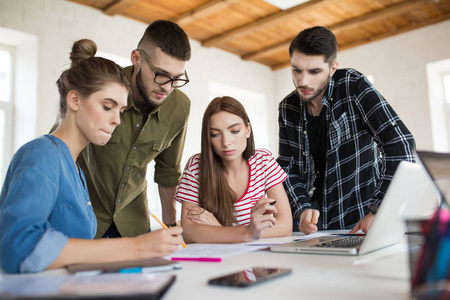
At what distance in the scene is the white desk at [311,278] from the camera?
624 millimetres

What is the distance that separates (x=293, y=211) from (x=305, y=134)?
1.36ft

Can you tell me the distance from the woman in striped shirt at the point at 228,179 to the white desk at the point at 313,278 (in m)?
0.69

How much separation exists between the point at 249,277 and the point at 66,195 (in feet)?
1.98

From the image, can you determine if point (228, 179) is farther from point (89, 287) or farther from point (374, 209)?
point (89, 287)

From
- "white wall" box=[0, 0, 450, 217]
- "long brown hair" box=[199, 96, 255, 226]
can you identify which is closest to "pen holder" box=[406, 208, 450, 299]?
"long brown hair" box=[199, 96, 255, 226]

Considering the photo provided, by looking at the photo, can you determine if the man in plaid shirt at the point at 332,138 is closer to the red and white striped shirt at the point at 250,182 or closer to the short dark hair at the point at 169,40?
the red and white striped shirt at the point at 250,182

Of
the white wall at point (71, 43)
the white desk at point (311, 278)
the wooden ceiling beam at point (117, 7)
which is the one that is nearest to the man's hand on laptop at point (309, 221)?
the white desk at point (311, 278)

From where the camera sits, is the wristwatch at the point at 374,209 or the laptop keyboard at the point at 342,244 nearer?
the laptop keyboard at the point at 342,244

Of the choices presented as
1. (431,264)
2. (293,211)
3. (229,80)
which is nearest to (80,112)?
(431,264)

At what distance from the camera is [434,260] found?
1.65 feet

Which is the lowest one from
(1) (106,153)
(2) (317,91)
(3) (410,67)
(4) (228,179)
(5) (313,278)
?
(5) (313,278)

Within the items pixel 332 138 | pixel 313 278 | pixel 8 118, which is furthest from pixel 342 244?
pixel 8 118

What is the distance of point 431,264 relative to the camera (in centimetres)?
50

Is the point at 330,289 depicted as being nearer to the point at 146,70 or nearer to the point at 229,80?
the point at 146,70
